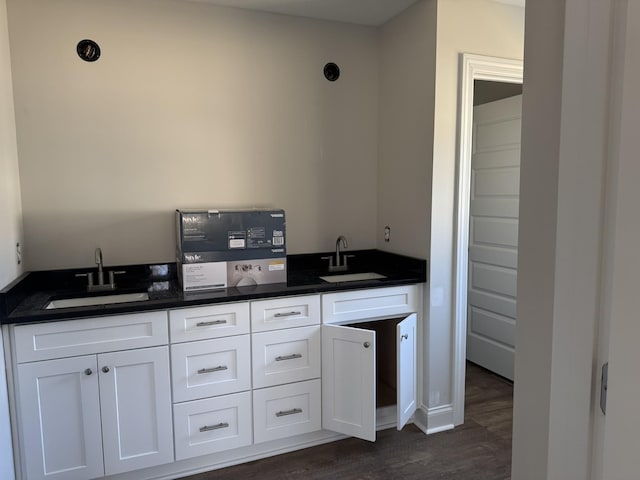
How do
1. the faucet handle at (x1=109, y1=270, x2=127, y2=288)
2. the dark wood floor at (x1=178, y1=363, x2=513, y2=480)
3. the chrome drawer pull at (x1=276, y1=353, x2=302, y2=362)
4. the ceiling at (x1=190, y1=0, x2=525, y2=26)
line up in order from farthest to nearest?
1. the ceiling at (x1=190, y1=0, x2=525, y2=26)
2. the faucet handle at (x1=109, y1=270, x2=127, y2=288)
3. the chrome drawer pull at (x1=276, y1=353, x2=302, y2=362)
4. the dark wood floor at (x1=178, y1=363, x2=513, y2=480)

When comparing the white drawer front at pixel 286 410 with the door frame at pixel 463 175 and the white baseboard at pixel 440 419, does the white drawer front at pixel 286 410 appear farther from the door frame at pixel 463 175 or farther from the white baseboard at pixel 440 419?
the door frame at pixel 463 175

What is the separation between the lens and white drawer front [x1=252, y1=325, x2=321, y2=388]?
2.37 metres

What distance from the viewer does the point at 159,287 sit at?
2.55 m

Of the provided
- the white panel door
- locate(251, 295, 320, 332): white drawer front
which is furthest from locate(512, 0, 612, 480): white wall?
the white panel door

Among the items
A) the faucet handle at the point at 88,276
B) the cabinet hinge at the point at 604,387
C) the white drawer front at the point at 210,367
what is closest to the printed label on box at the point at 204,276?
the white drawer front at the point at 210,367

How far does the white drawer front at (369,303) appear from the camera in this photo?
2510 millimetres

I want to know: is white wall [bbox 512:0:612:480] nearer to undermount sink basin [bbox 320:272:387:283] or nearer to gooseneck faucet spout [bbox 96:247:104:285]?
undermount sink basin [bbox 320:272:387:283]

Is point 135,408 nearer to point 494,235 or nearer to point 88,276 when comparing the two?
point 88,276

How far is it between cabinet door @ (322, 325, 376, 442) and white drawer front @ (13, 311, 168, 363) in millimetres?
889

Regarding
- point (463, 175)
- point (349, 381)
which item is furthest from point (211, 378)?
point (463, 175)

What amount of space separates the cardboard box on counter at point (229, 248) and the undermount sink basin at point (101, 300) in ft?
0.82

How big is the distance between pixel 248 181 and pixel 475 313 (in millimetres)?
2145

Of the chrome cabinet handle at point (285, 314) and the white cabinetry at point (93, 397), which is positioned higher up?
the chrome cabinet handle at point (285, 314)

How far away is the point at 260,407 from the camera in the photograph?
238cm
